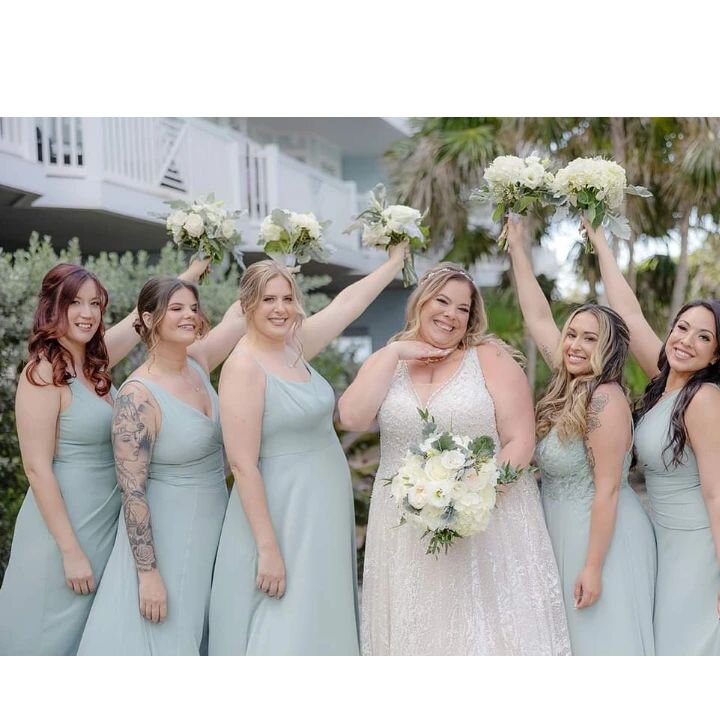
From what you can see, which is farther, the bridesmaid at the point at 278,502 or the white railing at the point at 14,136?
the white railing at the point at 14,136

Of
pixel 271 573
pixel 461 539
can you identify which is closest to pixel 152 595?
pixel 271 573

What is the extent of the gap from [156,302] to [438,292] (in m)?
1.33

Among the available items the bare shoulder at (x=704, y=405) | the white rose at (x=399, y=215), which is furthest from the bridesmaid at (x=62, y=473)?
the bare shoulder at (x=704, y=405)

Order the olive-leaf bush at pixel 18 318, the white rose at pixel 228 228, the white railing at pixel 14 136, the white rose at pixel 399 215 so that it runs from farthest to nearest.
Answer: the white railing at pixel 14 136, the olive-leaf bush at pixel 18 318, the white rose at pixel 228 228, the white rose at pixel 399 215

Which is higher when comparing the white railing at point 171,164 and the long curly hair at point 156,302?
the white railing at point 171,164

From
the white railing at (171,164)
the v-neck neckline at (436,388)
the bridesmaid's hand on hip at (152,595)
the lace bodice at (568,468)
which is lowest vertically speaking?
the bridesmaid's hand on hip at (152,595)

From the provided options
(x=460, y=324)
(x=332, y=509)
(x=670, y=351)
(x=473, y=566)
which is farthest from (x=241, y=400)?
(x=670, y=351)

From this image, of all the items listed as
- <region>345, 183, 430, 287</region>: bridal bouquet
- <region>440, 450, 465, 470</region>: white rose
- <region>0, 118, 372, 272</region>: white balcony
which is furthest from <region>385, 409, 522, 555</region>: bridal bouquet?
<region>0, 118, 372, 272</region>: white balcony

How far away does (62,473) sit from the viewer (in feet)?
14.2

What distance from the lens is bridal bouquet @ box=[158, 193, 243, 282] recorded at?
485 cm

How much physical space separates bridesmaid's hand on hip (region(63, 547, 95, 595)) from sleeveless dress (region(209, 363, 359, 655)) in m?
0.61

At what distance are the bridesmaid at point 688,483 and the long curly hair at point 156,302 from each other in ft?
7.50

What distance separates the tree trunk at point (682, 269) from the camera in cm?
1049

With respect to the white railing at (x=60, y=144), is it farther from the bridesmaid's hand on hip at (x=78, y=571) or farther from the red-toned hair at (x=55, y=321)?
the bridesmaid's hand on hip at (x=78, y=571)
